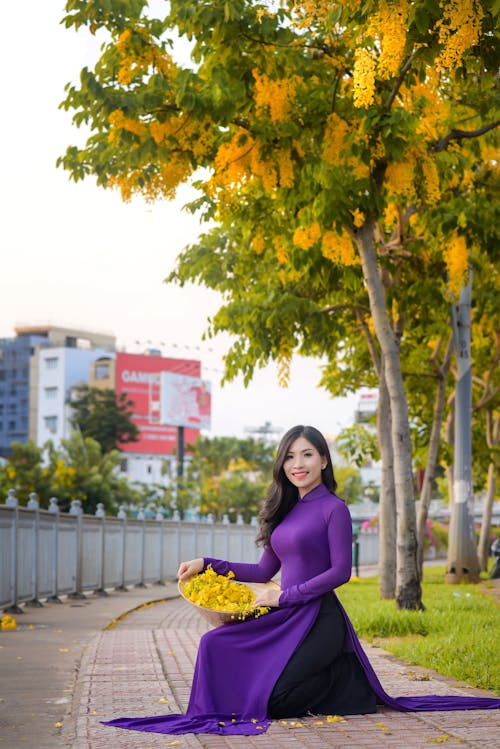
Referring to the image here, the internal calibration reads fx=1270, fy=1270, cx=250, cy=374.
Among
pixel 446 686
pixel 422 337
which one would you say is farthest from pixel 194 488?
pixel 446 686

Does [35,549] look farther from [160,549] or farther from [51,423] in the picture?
[51,423]

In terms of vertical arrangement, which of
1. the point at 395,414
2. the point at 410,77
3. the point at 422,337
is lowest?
the point at 395,414

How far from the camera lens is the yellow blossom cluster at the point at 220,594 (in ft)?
22.0

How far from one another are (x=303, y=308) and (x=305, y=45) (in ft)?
18.4

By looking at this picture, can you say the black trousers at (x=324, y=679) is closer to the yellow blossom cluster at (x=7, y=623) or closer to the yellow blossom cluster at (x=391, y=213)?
the yellow blossom cluster at (x=7, y=623)

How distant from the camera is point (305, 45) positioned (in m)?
13.5

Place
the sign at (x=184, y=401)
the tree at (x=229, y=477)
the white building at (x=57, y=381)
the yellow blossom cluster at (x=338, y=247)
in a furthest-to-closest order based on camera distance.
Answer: the white building at (x=57, y=381)
the sign at (x=184, y=401)
the tree at (x=229, y=477)
the yellow blossom cluster at (x=338, y=247)

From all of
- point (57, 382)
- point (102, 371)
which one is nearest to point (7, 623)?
point (102, 371)

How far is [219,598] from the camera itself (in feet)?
22.1

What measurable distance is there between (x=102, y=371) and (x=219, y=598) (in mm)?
115553

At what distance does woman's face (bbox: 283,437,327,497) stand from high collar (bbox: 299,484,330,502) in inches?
0.7

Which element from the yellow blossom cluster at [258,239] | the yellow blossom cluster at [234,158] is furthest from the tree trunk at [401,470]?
the yellow blossom cluster at [258,239]

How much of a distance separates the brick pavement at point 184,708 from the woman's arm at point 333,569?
2.09ft

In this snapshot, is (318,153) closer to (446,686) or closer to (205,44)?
(205,44)
